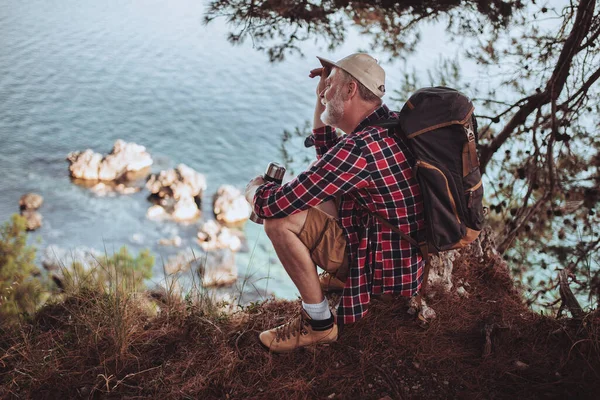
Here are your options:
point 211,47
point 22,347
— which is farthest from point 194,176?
point 22,347

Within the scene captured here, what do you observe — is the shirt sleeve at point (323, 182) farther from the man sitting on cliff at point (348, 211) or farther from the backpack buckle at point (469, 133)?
the backpack buckle at point (469, 133)

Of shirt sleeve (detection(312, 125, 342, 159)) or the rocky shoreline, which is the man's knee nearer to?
shirt sleeve (detection(312, 125, 342, 159))

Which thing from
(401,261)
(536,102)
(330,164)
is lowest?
(401,261)

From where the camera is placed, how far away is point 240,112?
1466cm

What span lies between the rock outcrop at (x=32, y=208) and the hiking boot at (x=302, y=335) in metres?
9.95

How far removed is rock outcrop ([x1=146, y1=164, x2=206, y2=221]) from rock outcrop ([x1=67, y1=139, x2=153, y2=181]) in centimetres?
67

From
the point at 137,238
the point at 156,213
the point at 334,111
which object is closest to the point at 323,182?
the point at 334,111

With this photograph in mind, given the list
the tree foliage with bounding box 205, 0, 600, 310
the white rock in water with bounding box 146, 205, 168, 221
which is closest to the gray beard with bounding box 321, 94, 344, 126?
the tree foliage with bounding box 205, 0, 600, 310

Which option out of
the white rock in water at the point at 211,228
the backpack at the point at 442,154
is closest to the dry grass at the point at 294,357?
the backpack at the point at 442,154

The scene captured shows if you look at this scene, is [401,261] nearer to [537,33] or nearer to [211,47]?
[537,33]

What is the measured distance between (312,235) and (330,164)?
1.10ft

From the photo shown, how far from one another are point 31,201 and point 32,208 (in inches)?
6.1

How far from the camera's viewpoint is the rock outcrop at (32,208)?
10516mm

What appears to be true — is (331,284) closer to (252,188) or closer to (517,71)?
(252,188)
